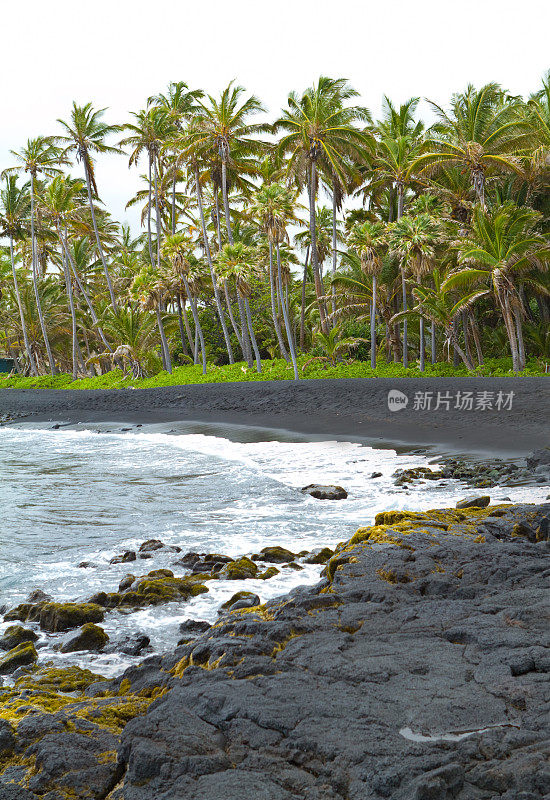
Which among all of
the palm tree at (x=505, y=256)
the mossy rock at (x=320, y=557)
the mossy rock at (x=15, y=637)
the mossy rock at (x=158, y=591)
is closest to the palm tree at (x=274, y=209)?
the palm tree at (x=505, y=256)

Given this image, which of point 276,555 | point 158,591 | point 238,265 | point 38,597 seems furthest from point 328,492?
point 238,265

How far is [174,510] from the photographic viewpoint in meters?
8.21

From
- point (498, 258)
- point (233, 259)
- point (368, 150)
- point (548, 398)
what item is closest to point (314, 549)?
point (548, 398)

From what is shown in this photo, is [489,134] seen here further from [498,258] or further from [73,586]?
[73,586]

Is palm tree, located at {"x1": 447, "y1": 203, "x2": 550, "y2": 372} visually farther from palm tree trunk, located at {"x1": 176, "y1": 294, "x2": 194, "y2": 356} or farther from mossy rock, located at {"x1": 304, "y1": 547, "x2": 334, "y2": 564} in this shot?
palm tree trunk, located at {"x1": 176, "y1": 294, "x2": 194, "y2": 356}

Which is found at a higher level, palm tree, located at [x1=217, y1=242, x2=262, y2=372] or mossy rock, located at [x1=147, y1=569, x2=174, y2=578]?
palm tree, located at [x1=217, y1=242, x2=262, y2=372]

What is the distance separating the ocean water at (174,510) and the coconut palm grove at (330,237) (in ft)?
39.0

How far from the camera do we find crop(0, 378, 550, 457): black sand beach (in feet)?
→ 41.3

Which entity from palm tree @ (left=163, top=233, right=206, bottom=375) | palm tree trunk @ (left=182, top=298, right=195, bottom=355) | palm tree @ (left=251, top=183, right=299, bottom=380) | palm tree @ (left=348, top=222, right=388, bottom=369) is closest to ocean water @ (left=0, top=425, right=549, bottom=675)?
palm tree @ (left=348, top=222, right=388, bottom=369)

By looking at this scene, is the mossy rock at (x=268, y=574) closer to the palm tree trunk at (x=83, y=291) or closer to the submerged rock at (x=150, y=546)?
the submerged rock at (x=150, y=546)

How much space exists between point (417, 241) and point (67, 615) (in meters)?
21.3

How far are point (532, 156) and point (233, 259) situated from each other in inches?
496

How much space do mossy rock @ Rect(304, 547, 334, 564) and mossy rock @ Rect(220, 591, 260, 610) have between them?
96 centimetres

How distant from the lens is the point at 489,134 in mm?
24000
